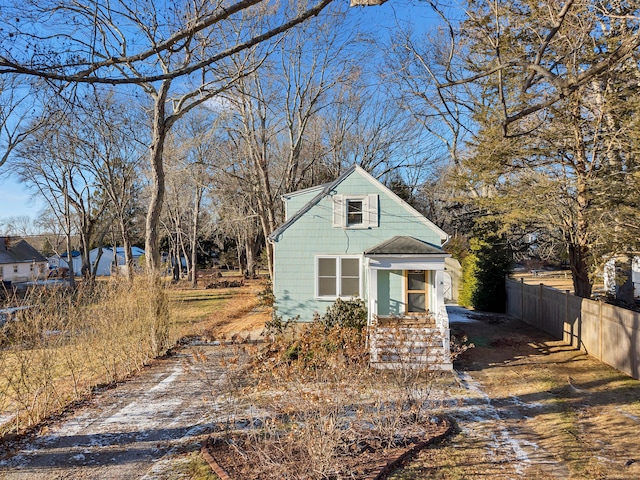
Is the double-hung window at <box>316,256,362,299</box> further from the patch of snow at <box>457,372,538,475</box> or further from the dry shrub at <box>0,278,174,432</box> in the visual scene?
the patch of snow at <box>457,372,538,475</box>

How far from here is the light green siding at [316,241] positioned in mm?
12906

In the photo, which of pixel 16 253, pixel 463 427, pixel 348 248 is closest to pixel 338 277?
pixel 348 248

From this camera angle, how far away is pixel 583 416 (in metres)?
7.06

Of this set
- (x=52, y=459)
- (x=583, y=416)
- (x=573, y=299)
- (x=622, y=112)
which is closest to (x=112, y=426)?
(x=52, y=459)


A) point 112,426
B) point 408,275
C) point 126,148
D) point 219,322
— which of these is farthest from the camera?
point 126,148

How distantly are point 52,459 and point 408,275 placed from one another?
9698mm

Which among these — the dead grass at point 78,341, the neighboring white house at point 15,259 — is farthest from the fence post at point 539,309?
the neighboring white house at point 15,259

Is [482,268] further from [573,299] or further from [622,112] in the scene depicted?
[622,112]

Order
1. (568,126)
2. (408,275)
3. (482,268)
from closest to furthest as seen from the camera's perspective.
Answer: (568,126)
(408,275)
(482,268)

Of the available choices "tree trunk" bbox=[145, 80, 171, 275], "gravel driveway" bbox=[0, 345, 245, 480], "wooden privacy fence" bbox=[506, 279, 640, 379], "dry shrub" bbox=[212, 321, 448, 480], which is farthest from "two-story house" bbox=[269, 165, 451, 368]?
"dry shrub" bbox=[212, 321, 448, 480]

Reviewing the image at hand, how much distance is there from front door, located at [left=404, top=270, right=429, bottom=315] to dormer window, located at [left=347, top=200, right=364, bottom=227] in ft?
7.27

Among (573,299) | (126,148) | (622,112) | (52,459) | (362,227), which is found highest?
(126,148)

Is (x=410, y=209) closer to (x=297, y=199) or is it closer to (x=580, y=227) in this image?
(x=297, y=199)

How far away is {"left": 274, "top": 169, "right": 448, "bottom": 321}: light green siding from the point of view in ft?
42.3
